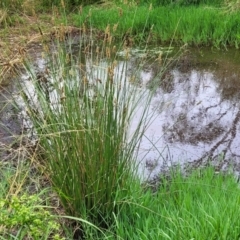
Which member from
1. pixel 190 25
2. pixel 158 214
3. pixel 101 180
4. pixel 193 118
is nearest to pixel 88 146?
pixel 101 180

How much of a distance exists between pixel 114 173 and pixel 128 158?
0.14 m

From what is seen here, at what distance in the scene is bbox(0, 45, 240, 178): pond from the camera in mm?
3592

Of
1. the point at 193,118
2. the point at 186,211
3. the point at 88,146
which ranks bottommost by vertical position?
the point at 193,118

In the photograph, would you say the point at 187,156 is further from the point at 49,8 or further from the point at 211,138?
the point at 49,8

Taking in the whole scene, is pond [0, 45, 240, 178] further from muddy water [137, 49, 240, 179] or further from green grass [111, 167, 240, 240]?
green grass [111, 167, 240, 240]

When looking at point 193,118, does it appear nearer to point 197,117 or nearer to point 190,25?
point 197,117

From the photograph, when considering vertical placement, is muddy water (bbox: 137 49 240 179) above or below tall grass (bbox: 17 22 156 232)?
below

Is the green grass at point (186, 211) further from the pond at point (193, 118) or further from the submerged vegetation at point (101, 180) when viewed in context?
the pond at point (193, 118)

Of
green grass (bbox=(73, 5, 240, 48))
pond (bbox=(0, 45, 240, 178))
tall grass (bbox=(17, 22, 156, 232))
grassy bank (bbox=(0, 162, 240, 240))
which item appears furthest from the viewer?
green grass (bbox=(73, 5, 240, 48))

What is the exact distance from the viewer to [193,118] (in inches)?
169

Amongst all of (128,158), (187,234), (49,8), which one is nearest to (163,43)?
(49,8)

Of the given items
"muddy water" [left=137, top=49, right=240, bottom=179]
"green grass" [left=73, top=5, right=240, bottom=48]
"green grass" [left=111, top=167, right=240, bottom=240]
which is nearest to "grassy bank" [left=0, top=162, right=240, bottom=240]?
"green grass" [left=111, top=167, right=240, bottom=240]

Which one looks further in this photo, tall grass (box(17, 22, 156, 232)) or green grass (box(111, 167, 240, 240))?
tall grass (box(17, 22, 156, 232))

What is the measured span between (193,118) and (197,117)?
0.05 metres
